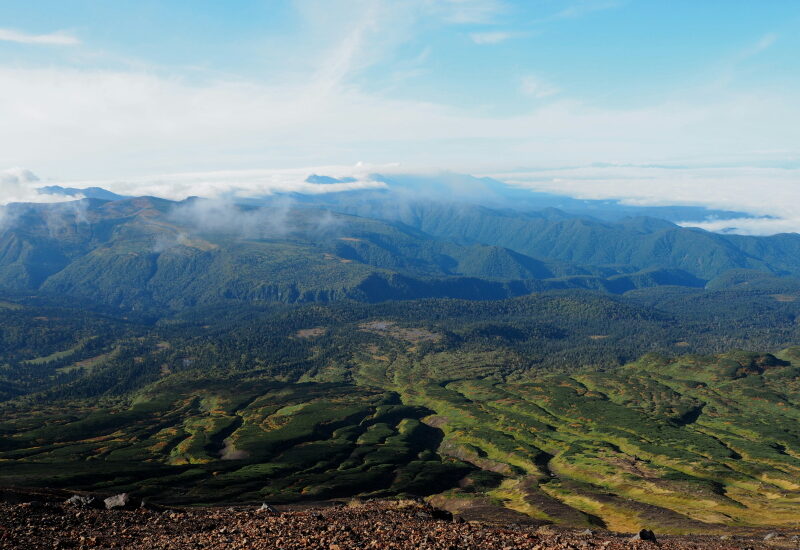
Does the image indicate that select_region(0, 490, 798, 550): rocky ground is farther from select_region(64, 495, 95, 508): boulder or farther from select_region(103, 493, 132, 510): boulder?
select_region(103, 493, 132, 510): boulder

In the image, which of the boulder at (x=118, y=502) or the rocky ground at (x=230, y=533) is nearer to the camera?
the rocky ground at (x=230, y=533)

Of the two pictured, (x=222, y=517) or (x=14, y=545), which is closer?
(x=14, y=545)

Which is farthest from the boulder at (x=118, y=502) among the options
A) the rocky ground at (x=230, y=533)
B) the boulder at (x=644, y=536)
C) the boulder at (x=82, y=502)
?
the boulder at (x=644, y=536)

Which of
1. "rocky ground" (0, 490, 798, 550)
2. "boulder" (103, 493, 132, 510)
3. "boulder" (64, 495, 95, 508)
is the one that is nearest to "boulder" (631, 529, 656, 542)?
"rocky ground" (0, 490, 798, 550)

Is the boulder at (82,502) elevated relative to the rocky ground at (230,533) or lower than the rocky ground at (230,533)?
lower

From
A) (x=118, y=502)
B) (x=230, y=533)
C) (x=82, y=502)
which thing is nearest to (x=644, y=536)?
(x=230, y=533)

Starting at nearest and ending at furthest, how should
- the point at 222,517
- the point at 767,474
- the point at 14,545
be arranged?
1. the point at 14,545
2. the point at 222,517
3. the point at 767,474

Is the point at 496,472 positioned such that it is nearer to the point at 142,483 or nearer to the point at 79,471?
the point at 142,483

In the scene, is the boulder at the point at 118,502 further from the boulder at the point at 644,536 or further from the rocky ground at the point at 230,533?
the boulder at the point at 644,536

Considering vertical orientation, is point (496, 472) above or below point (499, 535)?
below

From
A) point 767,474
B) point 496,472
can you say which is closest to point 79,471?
point 496,472

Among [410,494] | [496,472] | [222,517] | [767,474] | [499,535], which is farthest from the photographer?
[496,472]
